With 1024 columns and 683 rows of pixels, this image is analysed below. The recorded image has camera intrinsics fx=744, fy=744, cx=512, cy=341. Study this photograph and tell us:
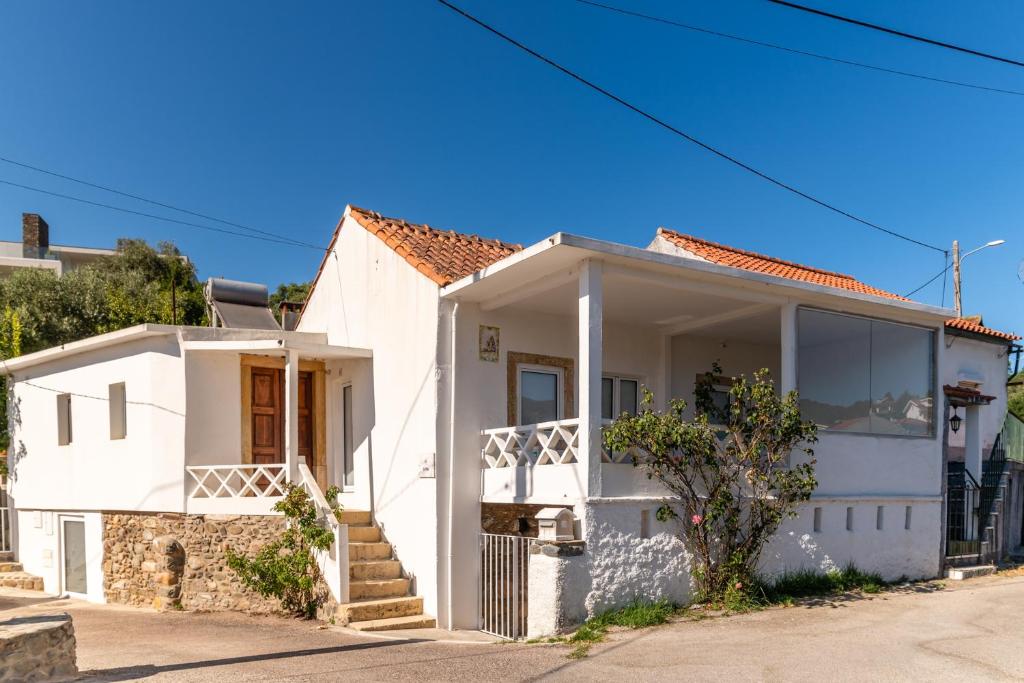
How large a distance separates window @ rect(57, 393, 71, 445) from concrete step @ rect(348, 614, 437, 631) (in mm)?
7871

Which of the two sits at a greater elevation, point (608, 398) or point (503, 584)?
point (608, 398)

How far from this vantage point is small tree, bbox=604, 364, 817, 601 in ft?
28.9

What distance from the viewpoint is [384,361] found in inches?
444

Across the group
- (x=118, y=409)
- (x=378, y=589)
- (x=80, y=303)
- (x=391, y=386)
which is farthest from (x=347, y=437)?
(x=80, y=303)

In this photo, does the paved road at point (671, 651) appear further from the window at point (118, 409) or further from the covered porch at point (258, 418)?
the window at point (118, 409)

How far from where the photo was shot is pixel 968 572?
11.4m

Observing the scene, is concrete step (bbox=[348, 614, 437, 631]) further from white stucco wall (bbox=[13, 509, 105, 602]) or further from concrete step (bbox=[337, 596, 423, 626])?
white stucco wall (bbox=[13, 509, 105, 602])

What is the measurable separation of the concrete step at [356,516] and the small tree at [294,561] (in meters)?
0.36

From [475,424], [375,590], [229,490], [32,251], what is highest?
[32,251]

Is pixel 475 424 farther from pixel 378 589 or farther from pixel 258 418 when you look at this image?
pixel 258 418

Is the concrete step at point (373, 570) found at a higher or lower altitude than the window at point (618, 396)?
lower

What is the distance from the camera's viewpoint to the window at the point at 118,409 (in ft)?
40.6

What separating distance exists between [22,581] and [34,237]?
27662 mm

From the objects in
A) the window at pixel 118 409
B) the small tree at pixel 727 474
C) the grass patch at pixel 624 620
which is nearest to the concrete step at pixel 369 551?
the grass patch at pixel 624 620
